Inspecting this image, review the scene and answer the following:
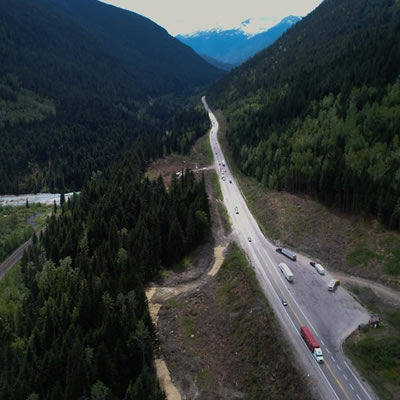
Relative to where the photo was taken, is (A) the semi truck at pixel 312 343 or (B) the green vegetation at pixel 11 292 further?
(B) the green vegetation at pixel 11 292

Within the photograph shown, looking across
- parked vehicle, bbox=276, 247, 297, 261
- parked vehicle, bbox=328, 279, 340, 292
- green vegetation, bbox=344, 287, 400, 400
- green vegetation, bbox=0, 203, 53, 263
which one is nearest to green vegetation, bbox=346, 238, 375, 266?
parked vehicle, bbox=328, 279, 340, 292

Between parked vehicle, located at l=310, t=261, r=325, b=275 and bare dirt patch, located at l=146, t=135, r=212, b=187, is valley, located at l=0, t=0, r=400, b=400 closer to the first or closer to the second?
parked vehicle, located at l=310, t=261, r=325, b=275

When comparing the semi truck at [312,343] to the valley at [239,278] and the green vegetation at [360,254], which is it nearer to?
the valley at [239,278]

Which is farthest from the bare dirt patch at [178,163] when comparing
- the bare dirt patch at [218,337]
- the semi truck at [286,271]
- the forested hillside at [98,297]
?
the semi truck at [286,271]

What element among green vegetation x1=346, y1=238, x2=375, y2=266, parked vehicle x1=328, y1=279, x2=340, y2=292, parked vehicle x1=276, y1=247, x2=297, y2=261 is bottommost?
parked vehicle x1=328, y1=279, x2=340, y2=292

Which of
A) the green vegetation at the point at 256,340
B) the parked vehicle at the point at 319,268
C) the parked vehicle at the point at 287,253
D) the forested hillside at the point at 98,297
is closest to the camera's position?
the green vegetation at the point at 256,340

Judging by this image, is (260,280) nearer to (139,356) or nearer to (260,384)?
(260,384)
